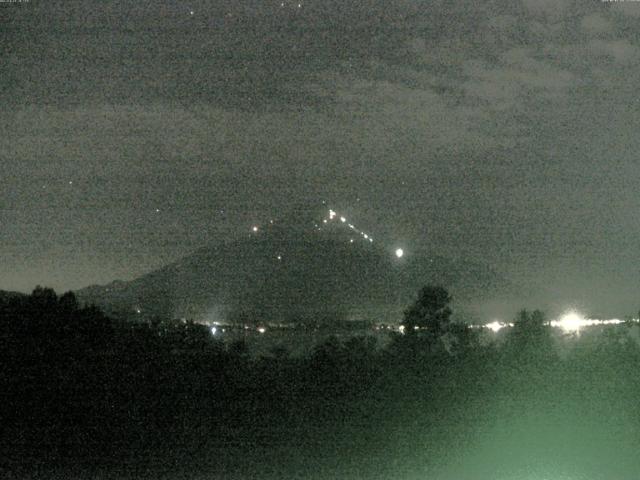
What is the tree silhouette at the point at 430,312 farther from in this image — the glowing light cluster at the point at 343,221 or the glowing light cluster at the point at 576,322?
the glowing light cluster at the point at 343,221

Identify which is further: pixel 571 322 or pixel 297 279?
pixel 297 279

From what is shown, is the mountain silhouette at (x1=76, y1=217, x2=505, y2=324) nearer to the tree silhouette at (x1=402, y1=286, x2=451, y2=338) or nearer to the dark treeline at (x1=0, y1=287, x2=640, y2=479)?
the tree silhouette at (x1=402, y1=286, x2=451, y2=338)

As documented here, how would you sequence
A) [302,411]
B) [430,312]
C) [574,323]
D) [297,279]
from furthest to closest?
[297,279]
[430,312]
[574,323]
[302,411]

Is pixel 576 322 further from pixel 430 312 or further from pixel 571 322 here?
pixel 430 312

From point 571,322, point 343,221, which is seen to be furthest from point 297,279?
point 571,322

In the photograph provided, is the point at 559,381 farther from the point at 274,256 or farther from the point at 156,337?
the point at 274,256

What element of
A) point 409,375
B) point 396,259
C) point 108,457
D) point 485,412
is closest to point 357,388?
point 409,375

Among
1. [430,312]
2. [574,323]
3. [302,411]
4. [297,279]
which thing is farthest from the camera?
[297,279]

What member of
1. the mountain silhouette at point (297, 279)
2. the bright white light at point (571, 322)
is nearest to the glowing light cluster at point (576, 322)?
the bright white light at point (571, 322)
